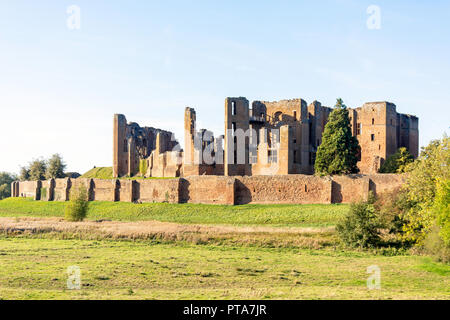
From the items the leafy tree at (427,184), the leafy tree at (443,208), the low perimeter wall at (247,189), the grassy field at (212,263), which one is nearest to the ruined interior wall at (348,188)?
the low perimeter wall at (247,189)

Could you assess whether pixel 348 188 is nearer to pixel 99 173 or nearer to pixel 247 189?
pixel 247 189

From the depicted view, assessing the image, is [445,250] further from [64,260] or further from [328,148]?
[328,148]

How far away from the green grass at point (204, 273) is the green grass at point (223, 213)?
1210 cm

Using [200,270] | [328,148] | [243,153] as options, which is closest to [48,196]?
[243,153]

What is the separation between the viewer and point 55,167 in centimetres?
7875

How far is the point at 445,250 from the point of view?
76.9 feet

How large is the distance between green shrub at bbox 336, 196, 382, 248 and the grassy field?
94 centimetres

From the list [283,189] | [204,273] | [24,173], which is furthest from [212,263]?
[24,173]

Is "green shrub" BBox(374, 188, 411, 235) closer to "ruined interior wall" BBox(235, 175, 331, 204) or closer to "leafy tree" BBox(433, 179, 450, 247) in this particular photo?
"leafy tree" BBox(433, 179, 450, 247)

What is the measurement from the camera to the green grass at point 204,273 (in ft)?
51.9

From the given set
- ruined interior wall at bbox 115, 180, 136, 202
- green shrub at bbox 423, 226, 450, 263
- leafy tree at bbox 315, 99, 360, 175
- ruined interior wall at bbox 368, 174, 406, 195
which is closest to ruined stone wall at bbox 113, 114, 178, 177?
ruined interior wall at bbox 115, 180, 136, 202

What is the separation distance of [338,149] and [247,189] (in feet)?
31.9

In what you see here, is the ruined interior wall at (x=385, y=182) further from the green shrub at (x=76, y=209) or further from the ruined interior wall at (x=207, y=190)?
the green shrub at (x=76, y=209)

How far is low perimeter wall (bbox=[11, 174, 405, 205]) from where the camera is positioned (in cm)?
4234
